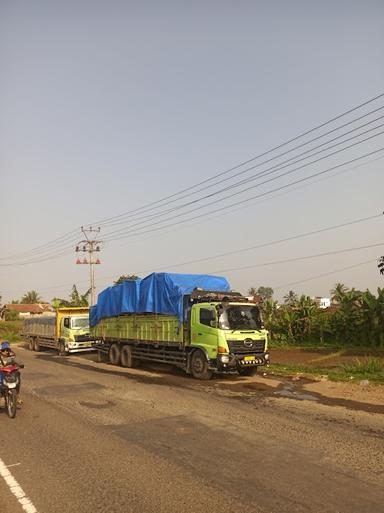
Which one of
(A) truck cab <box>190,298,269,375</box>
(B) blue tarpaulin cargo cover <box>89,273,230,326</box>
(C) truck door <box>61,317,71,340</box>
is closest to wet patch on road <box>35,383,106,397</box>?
(A) truck cab <box>190,298,269,375</box>

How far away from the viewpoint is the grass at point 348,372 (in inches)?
573

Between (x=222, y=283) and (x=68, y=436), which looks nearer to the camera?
(x=68, y=436)

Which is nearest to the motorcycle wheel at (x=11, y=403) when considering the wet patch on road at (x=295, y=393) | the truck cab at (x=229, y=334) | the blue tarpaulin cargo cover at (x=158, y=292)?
the wet patch on road at (x=295, y=393)

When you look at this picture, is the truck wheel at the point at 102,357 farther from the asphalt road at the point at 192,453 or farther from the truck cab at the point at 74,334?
the asphalt road at the point at 192,453

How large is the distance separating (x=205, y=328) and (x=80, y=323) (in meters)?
12.8

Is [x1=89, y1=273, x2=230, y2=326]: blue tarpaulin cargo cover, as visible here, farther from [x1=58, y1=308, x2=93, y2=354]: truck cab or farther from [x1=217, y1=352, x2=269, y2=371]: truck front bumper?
[x1=58, y1=308, x2=93, y2=354]: truck cab

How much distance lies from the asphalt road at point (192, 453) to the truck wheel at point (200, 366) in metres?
2.58

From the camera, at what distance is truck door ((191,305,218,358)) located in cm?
1473

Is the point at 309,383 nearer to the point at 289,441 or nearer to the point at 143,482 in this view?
the point at 289,441

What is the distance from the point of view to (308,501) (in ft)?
16.8

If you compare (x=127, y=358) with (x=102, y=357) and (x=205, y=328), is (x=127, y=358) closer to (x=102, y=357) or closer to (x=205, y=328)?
(x=102, y=357)

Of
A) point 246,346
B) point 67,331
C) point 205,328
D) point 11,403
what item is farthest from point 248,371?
point 67,331

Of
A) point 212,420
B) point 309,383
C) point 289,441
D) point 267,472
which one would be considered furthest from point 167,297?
point 267,472

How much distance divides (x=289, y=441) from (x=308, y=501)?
7.99ft
